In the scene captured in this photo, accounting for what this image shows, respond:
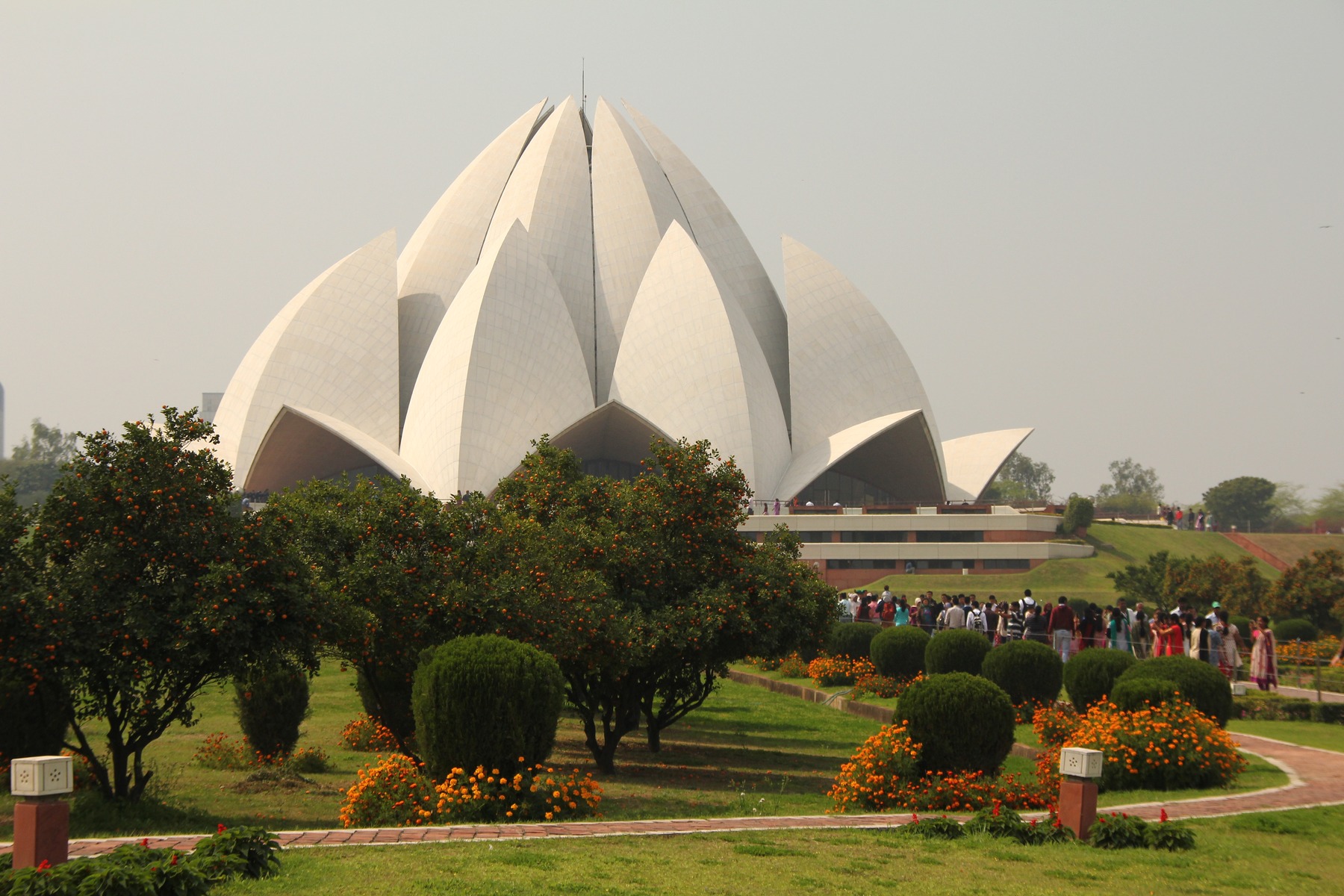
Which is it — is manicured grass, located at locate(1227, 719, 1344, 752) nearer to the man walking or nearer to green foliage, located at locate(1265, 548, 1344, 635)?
the man walking

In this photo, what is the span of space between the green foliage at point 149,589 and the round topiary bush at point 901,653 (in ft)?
30.5

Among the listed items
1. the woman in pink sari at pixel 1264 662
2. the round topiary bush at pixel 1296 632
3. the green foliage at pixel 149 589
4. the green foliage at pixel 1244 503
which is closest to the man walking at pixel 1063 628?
the woman in pink sari at pixel 1264 662

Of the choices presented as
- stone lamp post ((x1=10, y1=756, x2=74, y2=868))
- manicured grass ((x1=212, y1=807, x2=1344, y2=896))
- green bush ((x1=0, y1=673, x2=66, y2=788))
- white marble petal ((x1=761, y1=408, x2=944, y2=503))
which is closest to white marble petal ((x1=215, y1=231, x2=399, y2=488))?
white marble petal ((x1=761, y1=408, x2=944, y2=503))

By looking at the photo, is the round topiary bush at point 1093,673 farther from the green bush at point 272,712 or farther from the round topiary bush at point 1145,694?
the green bush at point 272,712

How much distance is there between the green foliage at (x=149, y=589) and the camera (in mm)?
8227

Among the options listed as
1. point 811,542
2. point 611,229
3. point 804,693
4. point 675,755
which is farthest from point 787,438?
point 675,755

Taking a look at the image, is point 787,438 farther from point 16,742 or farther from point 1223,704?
point 16,742

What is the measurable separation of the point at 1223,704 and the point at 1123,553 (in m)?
27.0

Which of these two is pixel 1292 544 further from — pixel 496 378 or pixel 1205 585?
pixel 496 378

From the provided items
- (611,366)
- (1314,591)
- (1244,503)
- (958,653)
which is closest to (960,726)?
(958,653)

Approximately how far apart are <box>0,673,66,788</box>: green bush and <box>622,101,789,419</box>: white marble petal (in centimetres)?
3385

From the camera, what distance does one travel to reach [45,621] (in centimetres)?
798

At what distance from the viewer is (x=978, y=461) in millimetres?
44938

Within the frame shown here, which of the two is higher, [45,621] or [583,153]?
[583,153]
